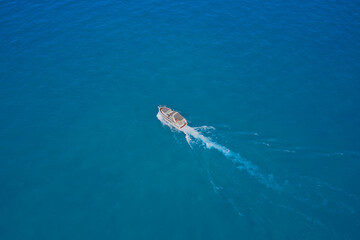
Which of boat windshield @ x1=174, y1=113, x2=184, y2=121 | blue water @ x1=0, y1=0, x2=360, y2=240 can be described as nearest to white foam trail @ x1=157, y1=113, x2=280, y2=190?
blue water @ x1=0, y1=0, x2=360, y2=240

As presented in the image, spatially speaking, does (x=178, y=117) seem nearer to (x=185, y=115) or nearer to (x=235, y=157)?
(x=185, y=115)

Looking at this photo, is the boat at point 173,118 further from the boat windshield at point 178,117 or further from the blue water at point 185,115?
the blue water at point 185,115

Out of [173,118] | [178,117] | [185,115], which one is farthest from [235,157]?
[185,115]

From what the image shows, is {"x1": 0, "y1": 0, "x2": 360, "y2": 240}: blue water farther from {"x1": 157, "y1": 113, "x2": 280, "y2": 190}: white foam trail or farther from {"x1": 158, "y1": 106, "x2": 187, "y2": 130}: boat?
{"x1": 158, "y1": 106, "x2": 187, "y2": 130}: boat

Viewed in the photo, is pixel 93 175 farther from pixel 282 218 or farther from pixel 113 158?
pixel 282 218

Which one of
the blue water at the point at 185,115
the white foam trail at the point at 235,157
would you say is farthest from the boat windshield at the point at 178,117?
the blue water at the point at 185,115

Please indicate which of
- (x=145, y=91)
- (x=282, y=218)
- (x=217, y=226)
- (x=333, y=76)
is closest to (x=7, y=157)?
(x=145, y=91)
